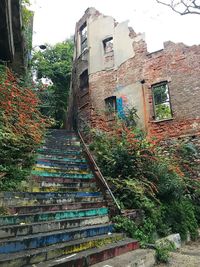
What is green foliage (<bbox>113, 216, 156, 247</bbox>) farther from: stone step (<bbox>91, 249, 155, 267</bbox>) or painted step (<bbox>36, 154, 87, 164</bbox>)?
painted step (<bbox>36, 154, 87, 164</bbox>)

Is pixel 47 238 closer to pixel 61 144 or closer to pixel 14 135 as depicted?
pixel 14 135

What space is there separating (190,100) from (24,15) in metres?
7.80

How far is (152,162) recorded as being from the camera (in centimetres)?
669

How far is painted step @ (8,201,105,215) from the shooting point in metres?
3.97

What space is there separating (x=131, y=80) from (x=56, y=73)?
7.41 m

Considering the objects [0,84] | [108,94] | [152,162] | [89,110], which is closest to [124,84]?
[108,94]

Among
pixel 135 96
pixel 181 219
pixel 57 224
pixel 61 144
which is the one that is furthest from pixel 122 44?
pixel 57 224

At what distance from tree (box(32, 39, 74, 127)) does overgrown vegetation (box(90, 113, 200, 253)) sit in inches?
402

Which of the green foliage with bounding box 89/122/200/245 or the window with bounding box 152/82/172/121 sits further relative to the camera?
the window with bounding box 152/82/172/121

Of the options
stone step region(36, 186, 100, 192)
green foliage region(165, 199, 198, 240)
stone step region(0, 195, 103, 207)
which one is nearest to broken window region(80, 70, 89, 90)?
stone step region(36, 186, 100, 192)

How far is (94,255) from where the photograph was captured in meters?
3.40

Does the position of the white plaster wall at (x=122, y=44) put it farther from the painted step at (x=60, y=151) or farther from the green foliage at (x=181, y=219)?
the green foliage at (x=181, y=219)

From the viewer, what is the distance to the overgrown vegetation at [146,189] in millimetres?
5301

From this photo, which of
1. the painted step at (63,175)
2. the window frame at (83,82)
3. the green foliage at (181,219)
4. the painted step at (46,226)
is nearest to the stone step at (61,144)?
the painted step at (63,175)
